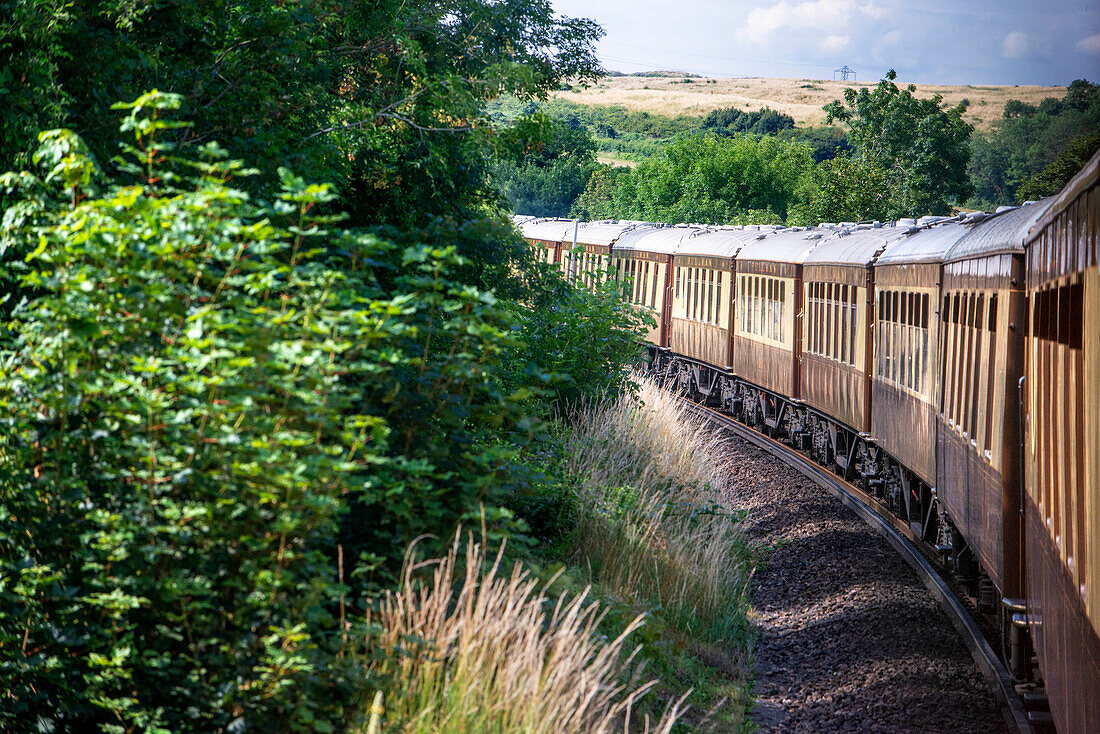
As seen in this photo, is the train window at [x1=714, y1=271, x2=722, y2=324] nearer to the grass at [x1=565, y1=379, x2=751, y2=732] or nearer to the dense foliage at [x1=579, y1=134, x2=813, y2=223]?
the grass at [x1=565, y1=379, x2=751, y2=732]

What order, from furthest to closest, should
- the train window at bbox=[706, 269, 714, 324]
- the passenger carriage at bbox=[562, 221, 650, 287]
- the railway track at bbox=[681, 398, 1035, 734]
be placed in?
the passenger carriage at bbox=[562, 221, 650, 287], the train window at bbox=[706, 269, 714, 324], the railway track at bbox=[681, 398, 1035, 734]

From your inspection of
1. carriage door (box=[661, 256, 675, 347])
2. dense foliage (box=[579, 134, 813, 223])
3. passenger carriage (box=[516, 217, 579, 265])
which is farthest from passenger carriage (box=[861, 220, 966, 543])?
dense foliage (box=[579, 134, 813, 223])

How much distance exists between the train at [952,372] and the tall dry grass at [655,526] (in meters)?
1.91

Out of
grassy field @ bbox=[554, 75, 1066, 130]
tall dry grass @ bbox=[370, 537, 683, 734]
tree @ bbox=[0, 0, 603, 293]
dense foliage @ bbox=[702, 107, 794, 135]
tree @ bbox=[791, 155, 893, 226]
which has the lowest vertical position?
tall dry grass @ bbox=[370, 537, 683, 734]

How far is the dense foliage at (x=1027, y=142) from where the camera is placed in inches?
3274

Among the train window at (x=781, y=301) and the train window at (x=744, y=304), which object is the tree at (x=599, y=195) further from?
the train window at (x=781, y=301)

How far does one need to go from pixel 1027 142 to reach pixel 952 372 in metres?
99.4

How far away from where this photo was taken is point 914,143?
4947 centimetres

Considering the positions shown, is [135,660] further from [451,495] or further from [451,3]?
[451,3]

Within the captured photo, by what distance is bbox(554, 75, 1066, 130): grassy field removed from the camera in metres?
136

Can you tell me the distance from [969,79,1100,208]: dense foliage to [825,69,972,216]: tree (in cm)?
2959

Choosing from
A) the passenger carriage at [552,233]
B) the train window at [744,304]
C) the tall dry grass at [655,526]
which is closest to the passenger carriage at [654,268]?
the passenger carriage at [552,233]

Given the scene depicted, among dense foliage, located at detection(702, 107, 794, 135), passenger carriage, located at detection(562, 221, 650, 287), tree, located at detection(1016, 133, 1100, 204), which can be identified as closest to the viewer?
passenger carriage, located at detection(562, 221, 650, 287)

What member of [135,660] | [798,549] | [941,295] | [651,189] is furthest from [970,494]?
[651,189]
